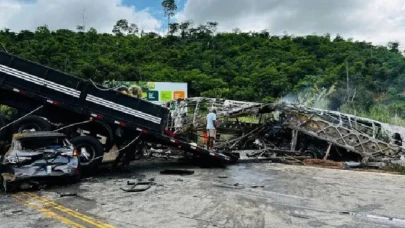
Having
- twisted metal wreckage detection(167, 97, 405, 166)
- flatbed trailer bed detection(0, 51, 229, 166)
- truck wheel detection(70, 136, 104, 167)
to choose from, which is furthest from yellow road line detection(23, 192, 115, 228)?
twisted metal wreckage detection(167, 97, 405, 166)

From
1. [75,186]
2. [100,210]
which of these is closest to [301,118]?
[75,186]

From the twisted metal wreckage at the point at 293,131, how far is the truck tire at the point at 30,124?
22.8 ft

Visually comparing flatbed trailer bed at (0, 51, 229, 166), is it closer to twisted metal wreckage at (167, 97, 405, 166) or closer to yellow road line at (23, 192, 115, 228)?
yellow road line at (23, 192, 115, 228)

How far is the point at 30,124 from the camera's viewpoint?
12.6m

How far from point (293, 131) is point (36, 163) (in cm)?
1091

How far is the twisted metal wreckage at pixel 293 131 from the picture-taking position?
1628 cm

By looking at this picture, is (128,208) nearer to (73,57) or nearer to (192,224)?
(192,224)

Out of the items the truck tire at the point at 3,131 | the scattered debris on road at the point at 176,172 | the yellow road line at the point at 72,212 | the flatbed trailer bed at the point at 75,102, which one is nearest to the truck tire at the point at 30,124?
→ the truck tire at the point at 3,131

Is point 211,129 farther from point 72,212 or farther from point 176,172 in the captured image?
point 72,212

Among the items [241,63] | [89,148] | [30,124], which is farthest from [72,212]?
[241,63]

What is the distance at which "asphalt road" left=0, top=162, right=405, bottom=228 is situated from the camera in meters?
7.04

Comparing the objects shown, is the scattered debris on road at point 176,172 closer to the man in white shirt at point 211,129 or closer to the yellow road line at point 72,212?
the man in white shirt at point 211,129

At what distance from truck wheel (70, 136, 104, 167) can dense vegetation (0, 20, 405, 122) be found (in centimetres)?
2195

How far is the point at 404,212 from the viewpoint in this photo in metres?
7.97
